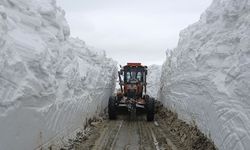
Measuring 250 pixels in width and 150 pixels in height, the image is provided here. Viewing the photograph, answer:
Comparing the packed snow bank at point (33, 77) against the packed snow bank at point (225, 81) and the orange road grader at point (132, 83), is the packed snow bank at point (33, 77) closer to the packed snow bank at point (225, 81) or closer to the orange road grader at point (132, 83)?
the packed snow bank at point (225, 81)

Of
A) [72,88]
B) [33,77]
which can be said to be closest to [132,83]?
[72,88]

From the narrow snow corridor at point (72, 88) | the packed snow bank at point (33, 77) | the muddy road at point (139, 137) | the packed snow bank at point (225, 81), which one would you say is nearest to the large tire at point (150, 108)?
A: the muddy road at point (139, 137)

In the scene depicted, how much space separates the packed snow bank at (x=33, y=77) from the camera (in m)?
7.46

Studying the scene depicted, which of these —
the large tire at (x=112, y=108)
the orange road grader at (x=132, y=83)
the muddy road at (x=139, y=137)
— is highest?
the orange road grader at (x=132, y=83)

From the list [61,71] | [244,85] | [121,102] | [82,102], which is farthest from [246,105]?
[121,102]

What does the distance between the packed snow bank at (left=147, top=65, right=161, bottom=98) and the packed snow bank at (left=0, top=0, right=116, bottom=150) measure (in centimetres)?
4084

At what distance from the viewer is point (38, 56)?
8.96m

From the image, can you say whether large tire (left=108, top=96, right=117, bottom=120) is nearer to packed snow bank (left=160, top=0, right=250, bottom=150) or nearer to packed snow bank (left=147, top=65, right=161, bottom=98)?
packed snow bank (left=160, top=0, right=250, bottom=150)

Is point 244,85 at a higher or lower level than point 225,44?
lower

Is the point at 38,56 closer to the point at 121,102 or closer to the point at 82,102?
the point at 82,102

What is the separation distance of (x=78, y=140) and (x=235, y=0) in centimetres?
648

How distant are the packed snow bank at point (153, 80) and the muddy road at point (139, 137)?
3419 cm

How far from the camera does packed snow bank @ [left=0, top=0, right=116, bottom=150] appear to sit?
24.5ft

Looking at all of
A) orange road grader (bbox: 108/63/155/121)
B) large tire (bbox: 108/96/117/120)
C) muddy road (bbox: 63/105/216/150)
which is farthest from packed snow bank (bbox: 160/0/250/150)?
orange road grader (bbox: 108/63/155/121)
